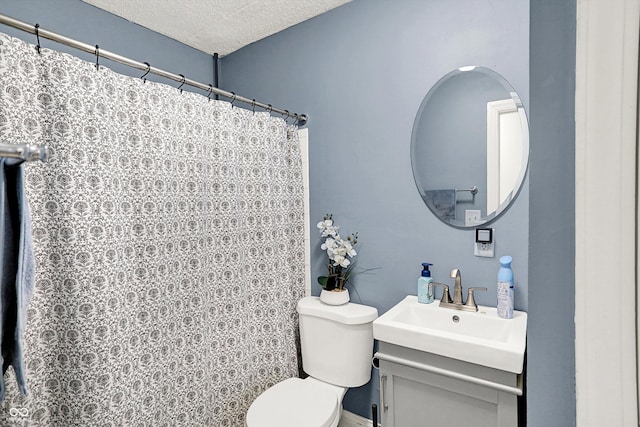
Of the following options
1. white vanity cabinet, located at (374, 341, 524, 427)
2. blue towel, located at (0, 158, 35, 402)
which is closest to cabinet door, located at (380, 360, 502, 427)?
white vanity cabinet, located at (374, 341, 524, 427)

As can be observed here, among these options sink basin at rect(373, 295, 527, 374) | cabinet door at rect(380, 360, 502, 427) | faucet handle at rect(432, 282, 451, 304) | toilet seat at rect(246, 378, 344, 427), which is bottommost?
toilet seat at rect(246, 378, 344, 427)

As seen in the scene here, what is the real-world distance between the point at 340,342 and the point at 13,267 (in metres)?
1.40

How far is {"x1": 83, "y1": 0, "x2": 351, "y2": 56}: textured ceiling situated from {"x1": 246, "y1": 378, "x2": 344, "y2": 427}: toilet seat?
2.11m

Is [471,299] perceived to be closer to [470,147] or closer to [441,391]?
[441,391]

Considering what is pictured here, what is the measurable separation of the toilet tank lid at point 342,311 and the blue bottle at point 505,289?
0.60 metres

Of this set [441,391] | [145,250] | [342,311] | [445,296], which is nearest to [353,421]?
[342,311]

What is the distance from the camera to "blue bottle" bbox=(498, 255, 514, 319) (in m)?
1.42

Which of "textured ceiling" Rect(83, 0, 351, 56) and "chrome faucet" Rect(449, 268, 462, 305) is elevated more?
"textured ceiling" Rect(83, 0, 351, 56)

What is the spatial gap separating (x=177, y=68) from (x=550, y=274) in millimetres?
2596

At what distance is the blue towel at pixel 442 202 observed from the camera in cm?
166

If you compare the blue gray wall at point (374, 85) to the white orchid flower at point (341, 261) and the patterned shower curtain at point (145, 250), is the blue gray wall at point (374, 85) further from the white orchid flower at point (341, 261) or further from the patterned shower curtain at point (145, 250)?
the patterned shower curtain at point (145, 250)

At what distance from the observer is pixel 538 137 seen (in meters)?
0.39

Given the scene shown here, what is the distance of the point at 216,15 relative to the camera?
6.67 feet

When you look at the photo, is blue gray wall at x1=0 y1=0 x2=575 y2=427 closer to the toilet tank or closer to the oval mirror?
the oval mirror
